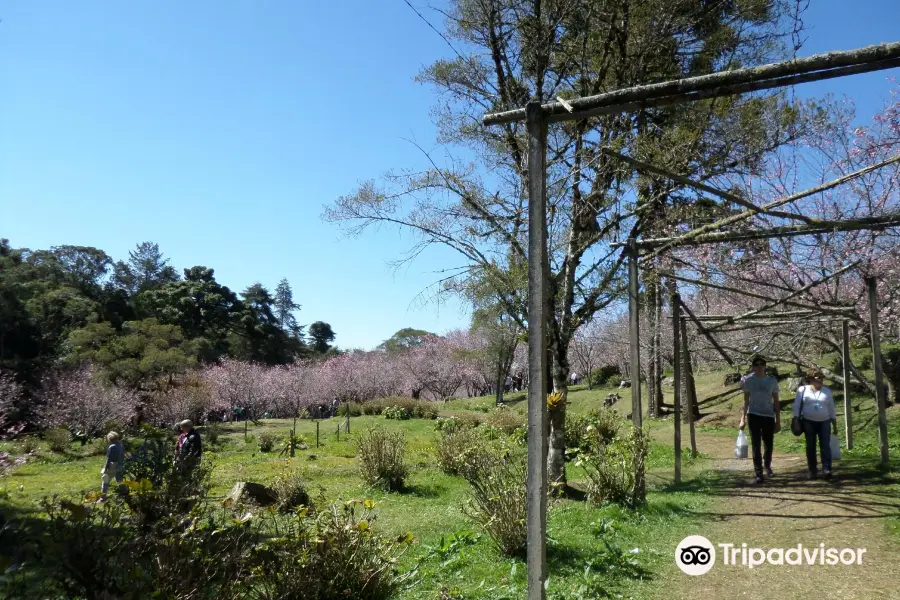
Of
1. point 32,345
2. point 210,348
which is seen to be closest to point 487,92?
point 32,345

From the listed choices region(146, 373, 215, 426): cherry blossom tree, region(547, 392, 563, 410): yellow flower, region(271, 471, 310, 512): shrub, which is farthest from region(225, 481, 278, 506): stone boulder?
region(146, 373, 215, 426): cherry blossom tree

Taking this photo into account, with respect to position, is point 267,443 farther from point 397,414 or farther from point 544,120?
point 544,120

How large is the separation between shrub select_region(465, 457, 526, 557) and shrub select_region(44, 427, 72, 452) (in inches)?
769

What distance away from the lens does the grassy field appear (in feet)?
15.4

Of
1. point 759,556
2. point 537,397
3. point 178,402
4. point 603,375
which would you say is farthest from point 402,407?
point 537,397

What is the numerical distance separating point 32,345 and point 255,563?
104 feet

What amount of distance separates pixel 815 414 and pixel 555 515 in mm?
3270

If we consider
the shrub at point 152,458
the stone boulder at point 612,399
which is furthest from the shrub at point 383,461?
the stone boulder at point 612,399

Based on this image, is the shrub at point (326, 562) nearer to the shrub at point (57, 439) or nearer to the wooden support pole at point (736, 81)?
the wooden support pole at point (736, 81)

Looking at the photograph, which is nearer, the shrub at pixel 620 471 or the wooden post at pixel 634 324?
the shrub at pixel 620 471

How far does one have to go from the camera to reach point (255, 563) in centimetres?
372

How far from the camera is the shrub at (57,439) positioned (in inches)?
792

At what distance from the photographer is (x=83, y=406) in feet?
76.1

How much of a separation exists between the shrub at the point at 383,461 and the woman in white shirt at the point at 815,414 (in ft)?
22.8
